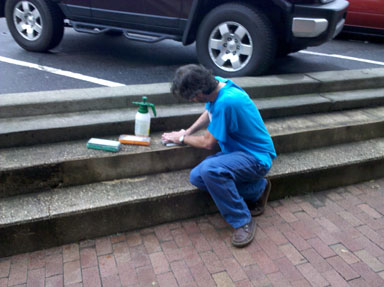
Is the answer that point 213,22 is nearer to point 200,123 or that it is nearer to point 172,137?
point 200,123

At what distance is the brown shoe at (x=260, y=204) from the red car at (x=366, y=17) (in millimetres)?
5182

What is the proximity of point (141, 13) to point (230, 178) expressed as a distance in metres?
2.48

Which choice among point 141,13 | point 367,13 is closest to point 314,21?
point 141,13

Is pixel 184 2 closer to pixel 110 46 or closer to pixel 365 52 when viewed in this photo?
pixel 110 46

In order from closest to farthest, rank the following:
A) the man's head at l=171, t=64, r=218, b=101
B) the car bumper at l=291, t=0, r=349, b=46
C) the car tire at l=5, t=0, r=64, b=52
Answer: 1. the man's head at l=171, t=64, r=218, b=101
2. the car bumper at l=291, t=0, r=349, b=46
3. the car tire at l=5, t=0, r=64, b=52

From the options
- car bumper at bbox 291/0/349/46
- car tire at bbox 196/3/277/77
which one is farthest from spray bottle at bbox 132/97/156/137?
car bumper at bbox 291/0/349/46

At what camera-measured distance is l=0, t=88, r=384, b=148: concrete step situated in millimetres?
2926

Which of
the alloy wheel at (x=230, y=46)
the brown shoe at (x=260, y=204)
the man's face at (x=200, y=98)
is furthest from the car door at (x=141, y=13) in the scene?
the brown shoe at (x=260, y=204)

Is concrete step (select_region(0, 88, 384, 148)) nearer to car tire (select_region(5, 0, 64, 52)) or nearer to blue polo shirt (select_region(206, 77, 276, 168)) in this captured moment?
blue polo shirt (select_region(206, 77, 276, 168))

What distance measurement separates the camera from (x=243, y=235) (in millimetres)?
2756

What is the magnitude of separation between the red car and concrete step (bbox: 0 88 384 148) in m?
3.26

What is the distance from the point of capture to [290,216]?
3.09 metres

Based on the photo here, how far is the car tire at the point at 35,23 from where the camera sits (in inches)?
178

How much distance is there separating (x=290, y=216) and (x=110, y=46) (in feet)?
12.3
